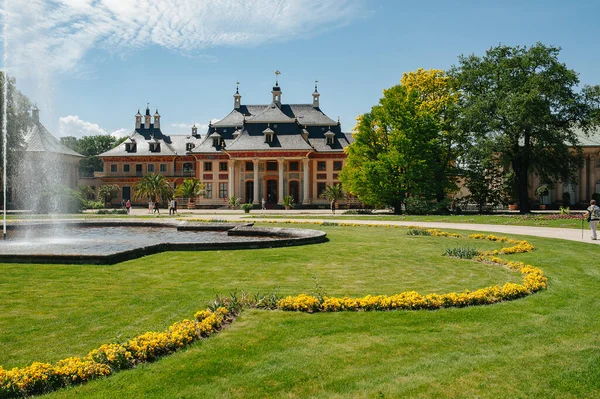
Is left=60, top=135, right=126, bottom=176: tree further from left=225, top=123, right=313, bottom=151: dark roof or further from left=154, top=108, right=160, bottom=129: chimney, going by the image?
left=225, top=123, right=313, bottom=151: dark roof

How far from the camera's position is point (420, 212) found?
40.9 metres

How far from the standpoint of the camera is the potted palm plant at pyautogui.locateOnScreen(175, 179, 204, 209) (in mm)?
60125

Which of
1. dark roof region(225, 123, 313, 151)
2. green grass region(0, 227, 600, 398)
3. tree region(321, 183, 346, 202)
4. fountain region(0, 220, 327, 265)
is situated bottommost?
green grass region(0, 227, 600, 398)

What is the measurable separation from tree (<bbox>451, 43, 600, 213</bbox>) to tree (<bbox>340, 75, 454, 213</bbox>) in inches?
154

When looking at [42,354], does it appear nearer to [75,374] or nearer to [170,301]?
[75,374]

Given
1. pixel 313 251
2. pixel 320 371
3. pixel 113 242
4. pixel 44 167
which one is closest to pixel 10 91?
pixel 44 167

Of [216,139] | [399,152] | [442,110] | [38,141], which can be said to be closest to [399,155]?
[399,152]

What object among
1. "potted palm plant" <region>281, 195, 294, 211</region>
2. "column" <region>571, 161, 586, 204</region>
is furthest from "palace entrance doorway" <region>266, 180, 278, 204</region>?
"column" <region>571, 161, 586, 204</region>

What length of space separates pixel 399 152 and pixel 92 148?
85421mm

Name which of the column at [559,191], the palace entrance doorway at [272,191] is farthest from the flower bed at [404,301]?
the column at [559,191]

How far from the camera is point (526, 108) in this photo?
130ft

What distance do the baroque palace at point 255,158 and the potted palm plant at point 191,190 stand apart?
4.54 feet

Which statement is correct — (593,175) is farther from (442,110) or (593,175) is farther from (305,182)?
(305,182)

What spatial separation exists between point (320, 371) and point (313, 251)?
9.83 metres
